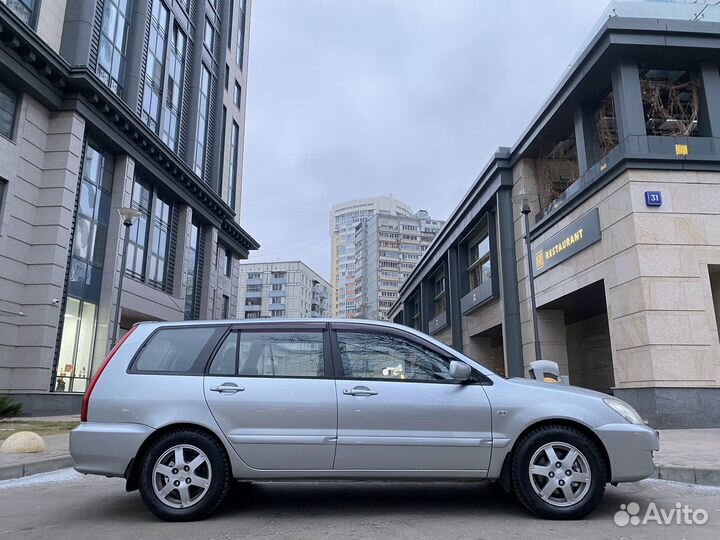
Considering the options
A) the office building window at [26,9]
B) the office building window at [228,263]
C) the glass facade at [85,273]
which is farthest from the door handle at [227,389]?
the office building window at [228,263]

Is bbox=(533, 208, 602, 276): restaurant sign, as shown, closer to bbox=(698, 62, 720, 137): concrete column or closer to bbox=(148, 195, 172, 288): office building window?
bbox=(698, 62, 720, 137): concrete column

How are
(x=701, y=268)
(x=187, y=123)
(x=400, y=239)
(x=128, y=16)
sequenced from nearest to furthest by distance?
(x=701, y=268)
(x=128, y=16)
(x=187, y=123)
(x=400, y=239)

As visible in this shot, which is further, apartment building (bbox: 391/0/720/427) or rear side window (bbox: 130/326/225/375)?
apartment building (bbox: 391/0/720/427)

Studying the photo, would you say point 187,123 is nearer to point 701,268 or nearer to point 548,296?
point 548,296

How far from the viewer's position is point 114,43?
75.0 feet

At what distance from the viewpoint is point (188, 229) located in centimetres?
2914

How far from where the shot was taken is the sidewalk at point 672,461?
5.92 m

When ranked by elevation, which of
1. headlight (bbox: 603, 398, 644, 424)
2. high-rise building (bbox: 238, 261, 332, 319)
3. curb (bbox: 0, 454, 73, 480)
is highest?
high-rise building (bbox: 238, 261, 332, 319)

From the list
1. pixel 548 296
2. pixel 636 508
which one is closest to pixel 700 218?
pixel 548 296

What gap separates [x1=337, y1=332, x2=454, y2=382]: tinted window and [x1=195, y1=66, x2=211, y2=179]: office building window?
1174 inches

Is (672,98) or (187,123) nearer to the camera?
(672,98)

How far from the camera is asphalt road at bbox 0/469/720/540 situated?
3.88 meters

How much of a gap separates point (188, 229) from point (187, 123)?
670cm

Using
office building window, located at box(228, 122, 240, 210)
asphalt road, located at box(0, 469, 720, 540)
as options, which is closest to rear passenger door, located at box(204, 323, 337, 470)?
asphalt road, located at box(0, 469, 720, 540)
